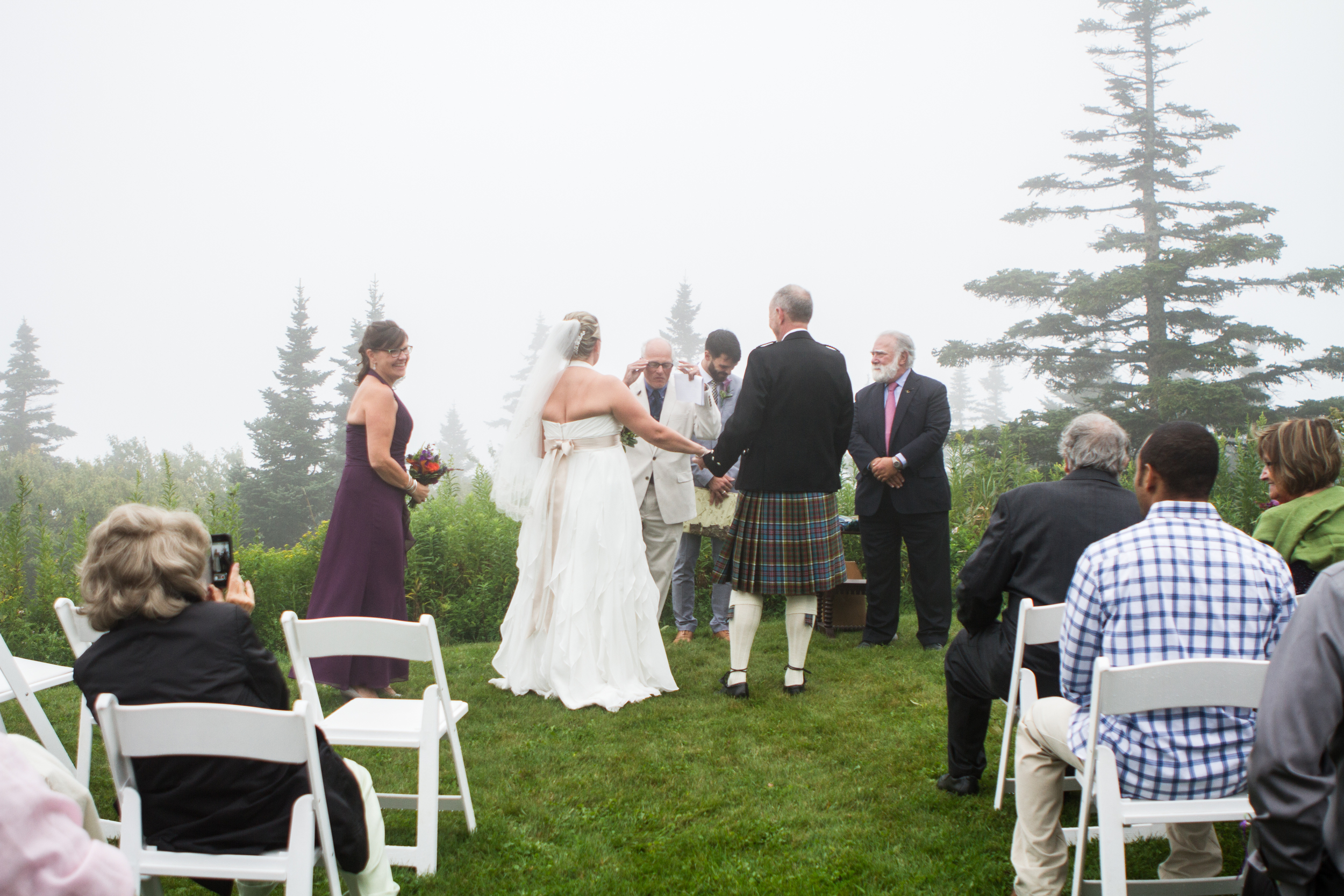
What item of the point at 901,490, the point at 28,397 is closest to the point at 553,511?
the point at 901,490

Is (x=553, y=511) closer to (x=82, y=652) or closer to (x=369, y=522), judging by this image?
(x=369, y=522)

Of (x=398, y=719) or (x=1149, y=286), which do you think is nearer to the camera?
(x=398, y=719)

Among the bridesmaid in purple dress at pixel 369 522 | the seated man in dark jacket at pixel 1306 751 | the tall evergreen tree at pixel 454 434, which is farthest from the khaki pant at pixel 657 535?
the tall evergreen tree at pixel 454 434

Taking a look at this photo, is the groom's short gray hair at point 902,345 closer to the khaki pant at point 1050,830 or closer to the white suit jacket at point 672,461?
the white suit jacket at point 672,461

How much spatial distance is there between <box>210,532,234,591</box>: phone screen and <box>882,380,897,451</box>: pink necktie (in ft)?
14.6

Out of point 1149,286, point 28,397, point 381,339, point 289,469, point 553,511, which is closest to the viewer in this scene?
point 381,339

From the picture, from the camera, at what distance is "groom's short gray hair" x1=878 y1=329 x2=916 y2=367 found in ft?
19.1

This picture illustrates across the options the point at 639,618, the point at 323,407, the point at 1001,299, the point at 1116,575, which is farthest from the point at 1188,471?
the point at 323,407

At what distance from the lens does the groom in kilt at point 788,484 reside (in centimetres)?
470

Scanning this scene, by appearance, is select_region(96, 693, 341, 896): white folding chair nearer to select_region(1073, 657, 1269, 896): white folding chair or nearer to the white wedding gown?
select_region(1073, 657, 1269, 896): white folding chair

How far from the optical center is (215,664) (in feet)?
6.64

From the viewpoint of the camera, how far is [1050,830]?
2502 mm

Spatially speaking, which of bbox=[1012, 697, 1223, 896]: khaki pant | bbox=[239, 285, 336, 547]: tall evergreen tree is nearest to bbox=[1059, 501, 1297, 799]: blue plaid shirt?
bbox=[1012, 697, 1223, 896]: khaki pant

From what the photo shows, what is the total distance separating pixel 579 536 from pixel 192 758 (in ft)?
9.20
